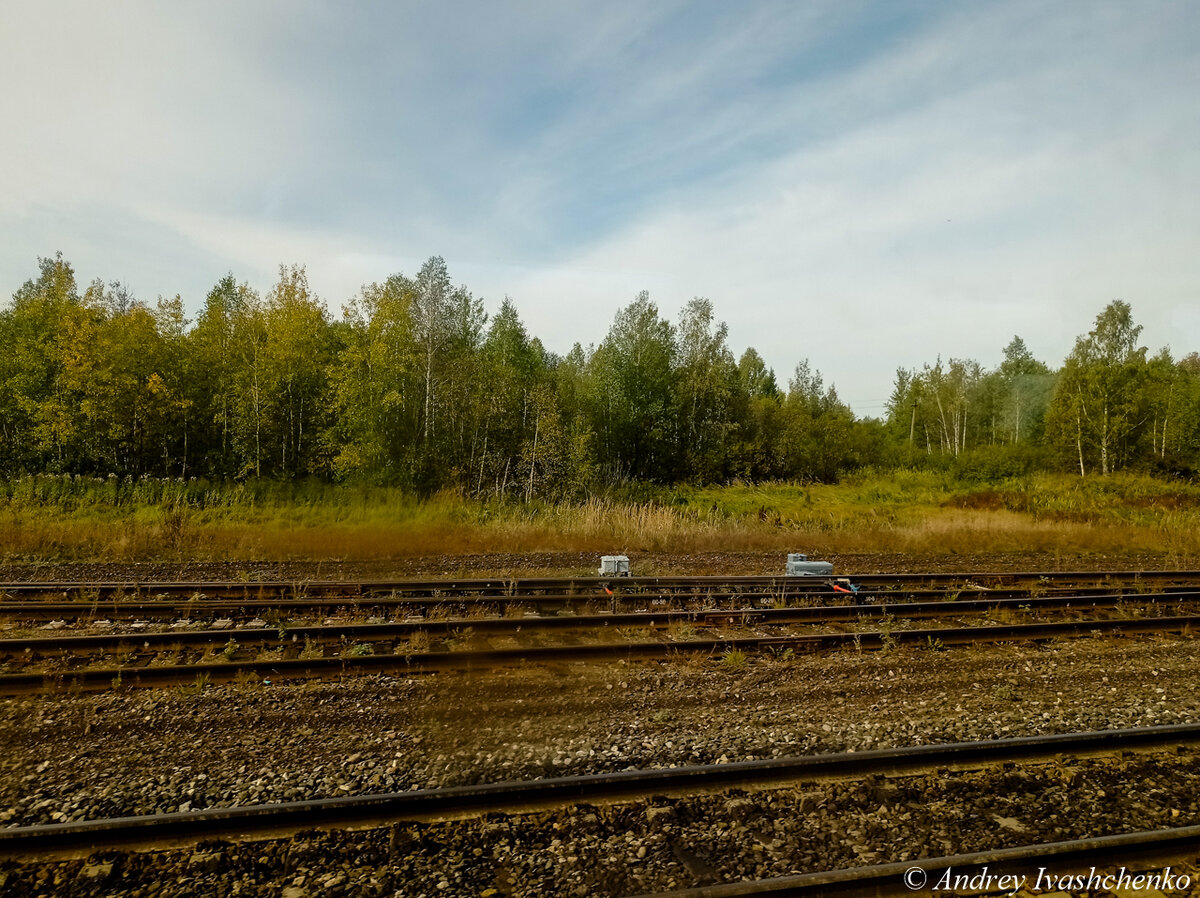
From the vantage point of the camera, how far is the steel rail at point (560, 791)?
A: 14.8 feet

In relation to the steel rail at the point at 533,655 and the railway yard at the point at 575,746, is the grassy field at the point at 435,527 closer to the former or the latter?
the railway yard at the point at 575,746

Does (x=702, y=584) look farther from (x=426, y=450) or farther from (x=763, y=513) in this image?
(x=426, y=450)

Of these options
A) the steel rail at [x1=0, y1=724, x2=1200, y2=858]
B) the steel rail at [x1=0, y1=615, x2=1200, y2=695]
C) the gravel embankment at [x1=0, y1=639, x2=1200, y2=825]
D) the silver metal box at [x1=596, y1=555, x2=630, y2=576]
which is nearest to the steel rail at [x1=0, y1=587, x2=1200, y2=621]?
the silver metal box at [x1=596, y1=555, x2=630, y2=576]

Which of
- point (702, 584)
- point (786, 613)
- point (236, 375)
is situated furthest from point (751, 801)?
point (236, 375)

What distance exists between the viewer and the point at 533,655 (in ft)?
29.2

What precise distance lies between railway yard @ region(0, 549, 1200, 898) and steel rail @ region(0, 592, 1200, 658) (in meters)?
0.04

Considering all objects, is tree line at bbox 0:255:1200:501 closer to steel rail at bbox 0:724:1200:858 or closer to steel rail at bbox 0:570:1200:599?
steel rail at bbox 0:570:1200:599

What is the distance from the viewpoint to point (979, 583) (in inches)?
603

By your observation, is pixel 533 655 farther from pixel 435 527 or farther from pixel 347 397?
pixel 347 397

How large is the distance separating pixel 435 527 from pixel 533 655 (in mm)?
11646

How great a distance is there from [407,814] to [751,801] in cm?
254

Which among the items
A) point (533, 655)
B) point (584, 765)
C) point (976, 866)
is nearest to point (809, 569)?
point (533, 655)

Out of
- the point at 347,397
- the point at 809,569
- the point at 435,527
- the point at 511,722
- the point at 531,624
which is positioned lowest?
the point at 511,722

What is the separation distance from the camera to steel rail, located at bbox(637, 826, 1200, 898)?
4.01 meters
